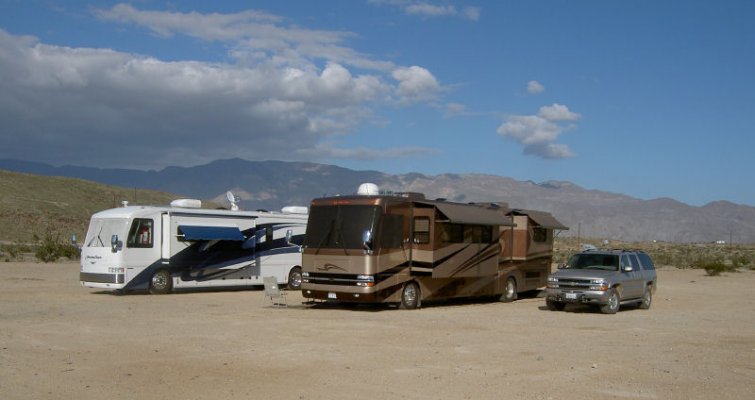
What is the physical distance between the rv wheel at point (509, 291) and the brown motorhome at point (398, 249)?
0.84 m

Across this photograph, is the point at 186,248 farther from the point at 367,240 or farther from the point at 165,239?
the point at 367,240

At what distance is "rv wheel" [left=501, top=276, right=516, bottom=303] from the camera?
24109 millimetres

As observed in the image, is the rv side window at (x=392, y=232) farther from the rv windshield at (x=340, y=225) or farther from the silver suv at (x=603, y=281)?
the silver suv at (x=603, y=281)

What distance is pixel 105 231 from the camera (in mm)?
22734

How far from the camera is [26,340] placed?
1311cm

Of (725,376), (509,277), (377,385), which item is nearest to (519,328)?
(725,376)

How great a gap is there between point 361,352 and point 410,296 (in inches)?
316

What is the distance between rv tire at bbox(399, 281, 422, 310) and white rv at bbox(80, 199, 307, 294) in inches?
270

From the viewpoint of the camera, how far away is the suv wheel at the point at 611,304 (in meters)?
19.8

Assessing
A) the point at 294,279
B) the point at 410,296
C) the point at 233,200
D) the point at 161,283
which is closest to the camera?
the point at 410,296

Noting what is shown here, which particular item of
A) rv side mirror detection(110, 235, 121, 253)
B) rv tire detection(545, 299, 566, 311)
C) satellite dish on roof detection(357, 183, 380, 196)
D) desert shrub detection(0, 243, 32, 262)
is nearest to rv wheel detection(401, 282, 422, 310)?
satellite dish on roof detection(357, 183, 380, 196)

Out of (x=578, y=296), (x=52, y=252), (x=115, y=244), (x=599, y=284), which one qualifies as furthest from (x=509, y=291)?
(x=52, y=252)

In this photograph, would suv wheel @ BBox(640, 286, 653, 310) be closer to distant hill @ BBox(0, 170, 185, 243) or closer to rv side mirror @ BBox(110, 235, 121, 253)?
rv side mirror @ BBox(110, 235, 121, 253)

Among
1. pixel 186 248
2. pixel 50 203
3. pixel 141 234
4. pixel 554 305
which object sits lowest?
pixel 554 305
